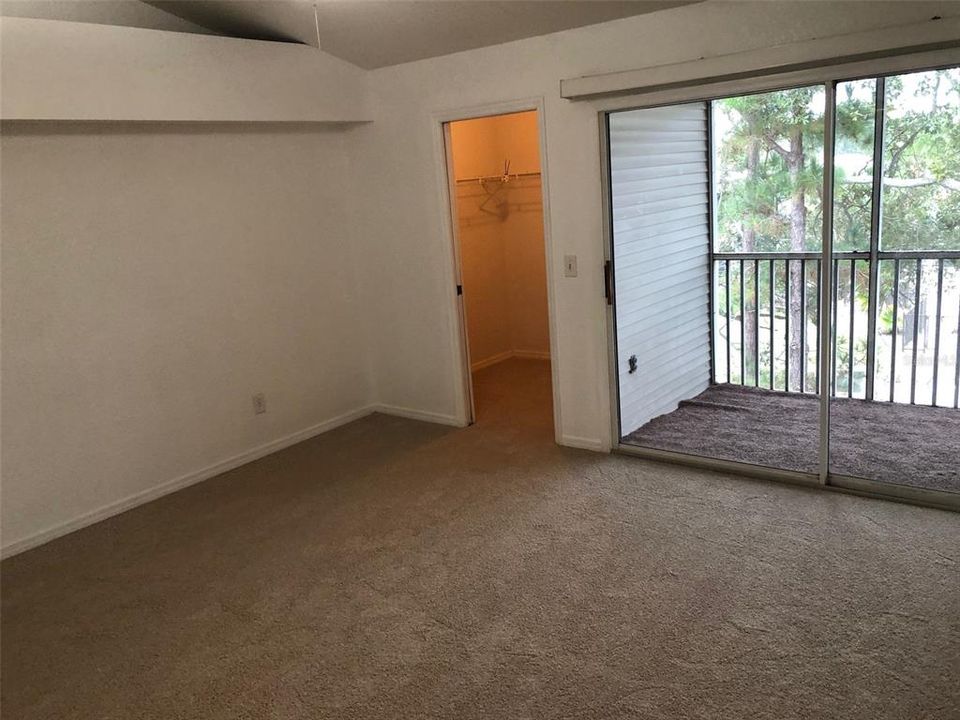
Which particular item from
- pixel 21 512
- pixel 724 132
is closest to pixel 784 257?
pixel 724 132

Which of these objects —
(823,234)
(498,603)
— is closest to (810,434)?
(823,234)

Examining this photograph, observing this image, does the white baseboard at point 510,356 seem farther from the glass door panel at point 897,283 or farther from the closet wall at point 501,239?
the glass door panel at point 897,283

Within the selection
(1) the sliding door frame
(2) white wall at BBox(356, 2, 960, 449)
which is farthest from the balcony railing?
(2) white wall at BBox(356, 2, 960, 449)

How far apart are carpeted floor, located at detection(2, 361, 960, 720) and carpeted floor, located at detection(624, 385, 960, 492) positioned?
10.3 inches

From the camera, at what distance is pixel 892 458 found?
3.64 meters

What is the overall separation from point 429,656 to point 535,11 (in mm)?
2866

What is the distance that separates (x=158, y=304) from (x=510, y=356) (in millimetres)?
3253

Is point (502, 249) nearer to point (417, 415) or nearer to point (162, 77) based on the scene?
point (417, 415)

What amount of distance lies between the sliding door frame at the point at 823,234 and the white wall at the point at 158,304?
191cm

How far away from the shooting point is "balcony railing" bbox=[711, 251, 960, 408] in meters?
3.57

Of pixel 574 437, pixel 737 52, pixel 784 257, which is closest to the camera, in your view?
pixel 737 52

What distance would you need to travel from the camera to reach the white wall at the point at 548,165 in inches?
127

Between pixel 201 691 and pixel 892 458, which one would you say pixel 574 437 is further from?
pixel 201 691

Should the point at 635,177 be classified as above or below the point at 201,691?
above
